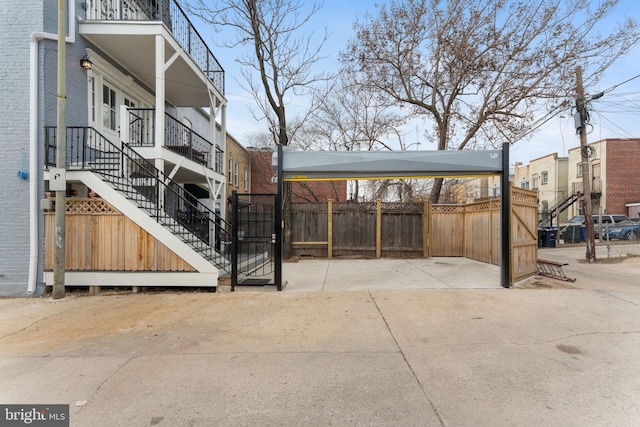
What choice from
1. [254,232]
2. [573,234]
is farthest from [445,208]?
[573,234]

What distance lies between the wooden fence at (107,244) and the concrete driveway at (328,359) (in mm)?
781

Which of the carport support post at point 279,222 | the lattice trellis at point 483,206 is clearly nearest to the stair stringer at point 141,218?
the carport support post at point 279,222

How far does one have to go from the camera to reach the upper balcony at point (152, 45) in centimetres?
796

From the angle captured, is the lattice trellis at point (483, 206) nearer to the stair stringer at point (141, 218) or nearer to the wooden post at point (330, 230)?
the wooden post at point (330, 230)

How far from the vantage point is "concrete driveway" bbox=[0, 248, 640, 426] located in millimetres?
2832

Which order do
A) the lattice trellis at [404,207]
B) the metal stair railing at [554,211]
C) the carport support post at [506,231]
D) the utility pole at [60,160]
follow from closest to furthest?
1. the utility pole at [60,160]
2. the carport support post at [506,231]
3. the lattice trellis at [404,207]
4. the metal stair railing at [554,211]

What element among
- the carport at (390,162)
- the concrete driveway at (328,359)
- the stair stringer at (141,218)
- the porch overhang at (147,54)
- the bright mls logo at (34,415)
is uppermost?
the porch overhang at (147,54)

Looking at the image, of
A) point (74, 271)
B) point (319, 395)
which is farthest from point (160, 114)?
point (319, 395)

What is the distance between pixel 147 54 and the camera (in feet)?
29.2

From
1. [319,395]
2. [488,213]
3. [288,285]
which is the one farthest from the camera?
[488,213]

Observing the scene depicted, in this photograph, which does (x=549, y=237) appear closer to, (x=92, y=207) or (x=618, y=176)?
(x=618, y=176)

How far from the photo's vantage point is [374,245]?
494 inches

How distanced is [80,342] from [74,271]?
3.27 meters

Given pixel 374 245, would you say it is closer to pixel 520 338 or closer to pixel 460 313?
pixel 460 313
